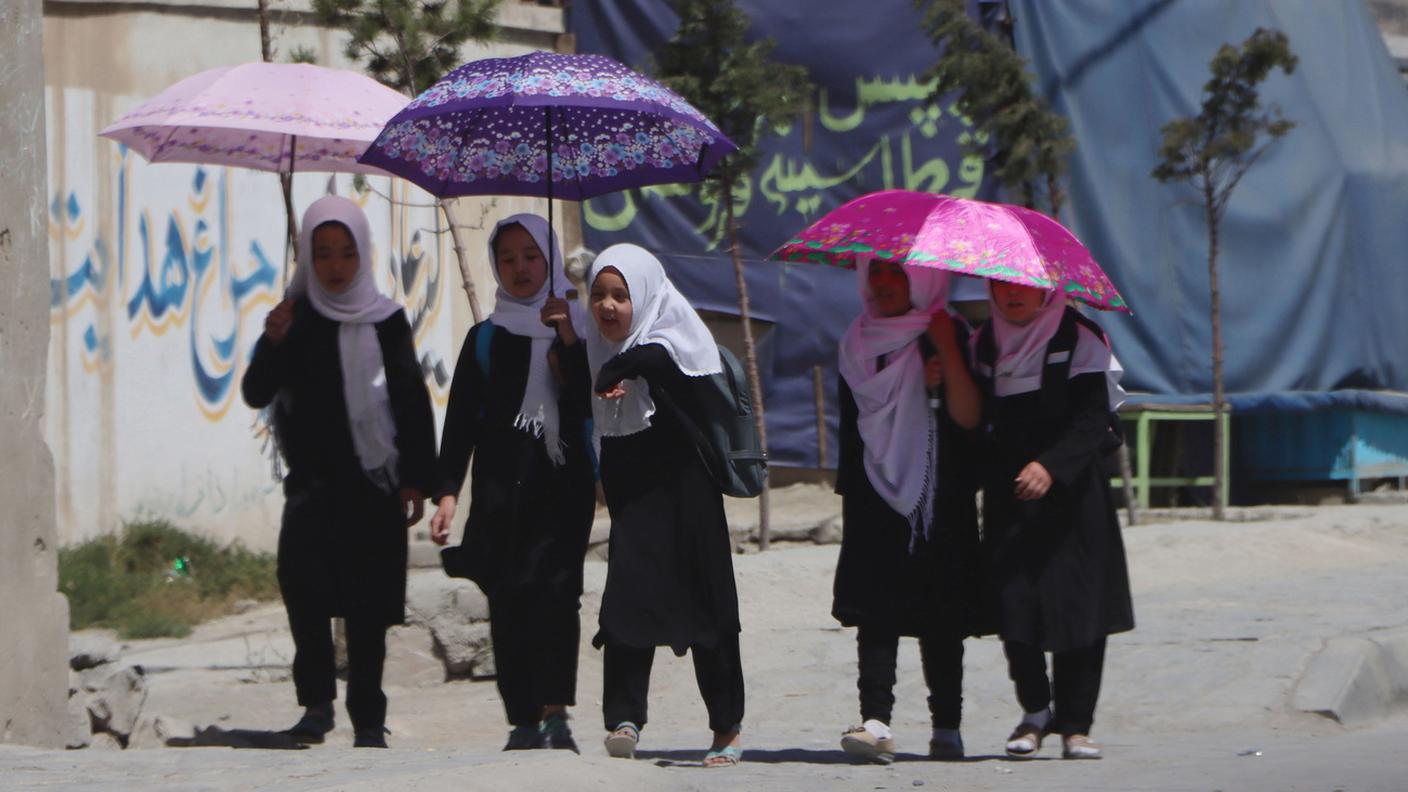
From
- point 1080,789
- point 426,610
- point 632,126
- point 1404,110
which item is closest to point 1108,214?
point 1404,110

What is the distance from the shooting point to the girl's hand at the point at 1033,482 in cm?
463

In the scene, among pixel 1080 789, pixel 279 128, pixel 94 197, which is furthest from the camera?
pixel 94 197

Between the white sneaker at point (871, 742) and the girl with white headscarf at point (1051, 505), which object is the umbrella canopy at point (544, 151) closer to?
the girl with white headscarf at point (1051, 505)

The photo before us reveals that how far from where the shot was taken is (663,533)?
466 cm

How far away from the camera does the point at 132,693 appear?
19.6ft

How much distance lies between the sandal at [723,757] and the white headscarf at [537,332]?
31.6 inches

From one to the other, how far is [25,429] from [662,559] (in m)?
1.91

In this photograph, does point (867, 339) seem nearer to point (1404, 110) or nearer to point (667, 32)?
point (667, 32)

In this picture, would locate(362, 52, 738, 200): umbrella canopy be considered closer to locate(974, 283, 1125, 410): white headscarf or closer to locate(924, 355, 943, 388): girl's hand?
locate(924, 355, 943, 388): girl's hand

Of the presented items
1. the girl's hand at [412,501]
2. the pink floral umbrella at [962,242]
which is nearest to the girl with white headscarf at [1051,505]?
the pink floral umbrella at [962,242]

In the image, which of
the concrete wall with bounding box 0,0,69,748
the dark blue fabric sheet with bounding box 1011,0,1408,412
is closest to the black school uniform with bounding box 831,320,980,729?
the concrete wall with bounding box 0,0,69,748

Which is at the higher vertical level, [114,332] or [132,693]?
[114,332]

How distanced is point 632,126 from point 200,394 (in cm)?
619

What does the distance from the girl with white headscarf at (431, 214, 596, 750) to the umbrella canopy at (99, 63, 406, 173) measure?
80 centimetres
